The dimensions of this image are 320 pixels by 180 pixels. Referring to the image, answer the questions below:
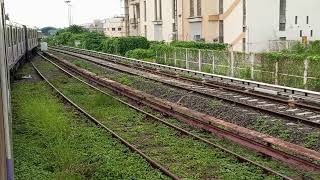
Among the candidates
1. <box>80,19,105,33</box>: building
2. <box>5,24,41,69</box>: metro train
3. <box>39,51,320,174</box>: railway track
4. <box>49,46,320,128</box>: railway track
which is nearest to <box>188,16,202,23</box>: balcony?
<box>5,24,41,69</box>: metro train

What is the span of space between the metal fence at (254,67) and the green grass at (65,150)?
928cm

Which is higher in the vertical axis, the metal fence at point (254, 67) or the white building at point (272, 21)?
the white building at point (272, 21)

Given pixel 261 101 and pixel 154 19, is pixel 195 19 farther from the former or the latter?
pixel 261 101

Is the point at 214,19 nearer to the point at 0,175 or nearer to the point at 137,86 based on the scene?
the point at 137,86

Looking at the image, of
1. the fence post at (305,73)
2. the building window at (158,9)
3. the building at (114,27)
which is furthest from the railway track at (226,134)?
the building at (114,27)

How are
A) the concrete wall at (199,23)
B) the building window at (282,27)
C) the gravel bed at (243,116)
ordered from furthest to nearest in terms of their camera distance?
the concrete wall at (199,23)
the building window at (282,27)
the gravel bed at (243,116)

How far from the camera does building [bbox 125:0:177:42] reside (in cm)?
5801

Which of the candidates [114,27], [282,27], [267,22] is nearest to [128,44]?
[267,22]

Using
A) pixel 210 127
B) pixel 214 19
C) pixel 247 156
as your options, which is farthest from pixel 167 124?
pixel 214 19

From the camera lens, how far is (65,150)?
991 cm

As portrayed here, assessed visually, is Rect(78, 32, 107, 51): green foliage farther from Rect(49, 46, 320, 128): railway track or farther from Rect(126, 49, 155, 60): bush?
Rect(49, 46, 320, 128): railway track

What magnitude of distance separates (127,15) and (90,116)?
7209cm

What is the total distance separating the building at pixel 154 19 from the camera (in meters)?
58.0

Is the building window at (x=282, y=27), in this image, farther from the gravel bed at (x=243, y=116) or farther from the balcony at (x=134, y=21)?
the balcony at (x=134, y=21)
